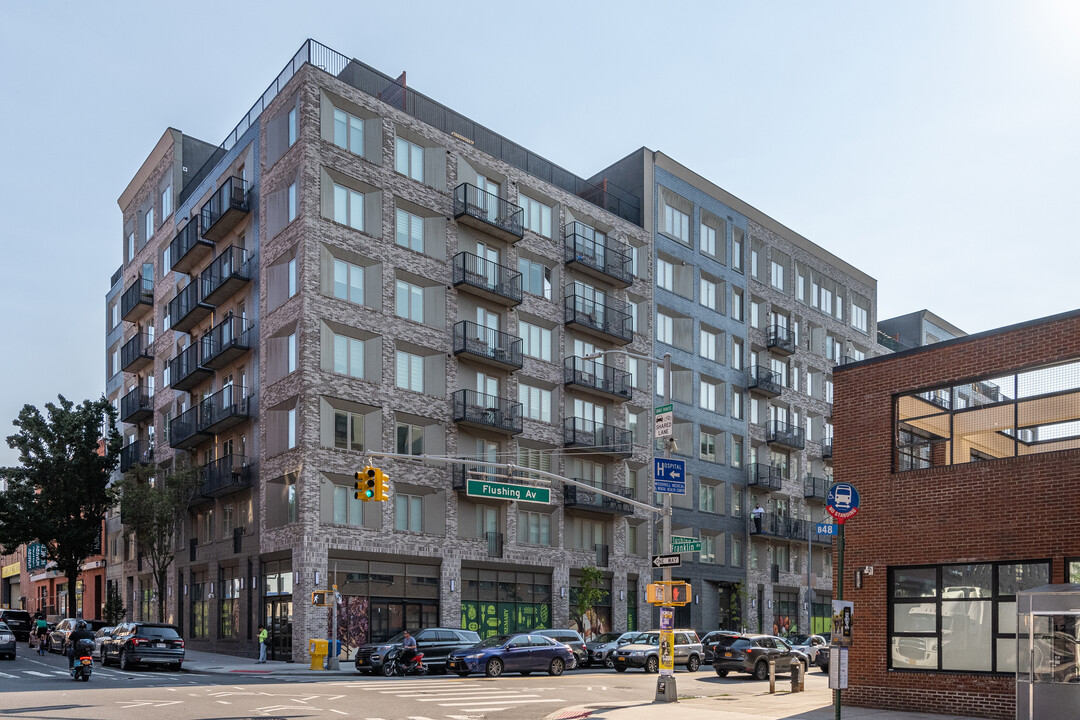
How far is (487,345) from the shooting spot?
47.8m

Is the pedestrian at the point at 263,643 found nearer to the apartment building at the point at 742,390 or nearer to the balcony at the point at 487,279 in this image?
the balcony at the point at 487,279

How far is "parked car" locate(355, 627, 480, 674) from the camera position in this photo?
1293 inches

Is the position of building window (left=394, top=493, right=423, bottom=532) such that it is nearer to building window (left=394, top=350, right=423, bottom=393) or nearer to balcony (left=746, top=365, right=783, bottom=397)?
building window (left=394, top=350, right=423, bottom=393)

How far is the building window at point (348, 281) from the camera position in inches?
1697

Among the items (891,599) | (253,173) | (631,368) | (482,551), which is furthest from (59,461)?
(891,599)

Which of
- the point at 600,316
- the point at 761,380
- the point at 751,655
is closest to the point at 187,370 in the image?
the point at 600,316

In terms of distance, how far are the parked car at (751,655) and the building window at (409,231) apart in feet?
71.7

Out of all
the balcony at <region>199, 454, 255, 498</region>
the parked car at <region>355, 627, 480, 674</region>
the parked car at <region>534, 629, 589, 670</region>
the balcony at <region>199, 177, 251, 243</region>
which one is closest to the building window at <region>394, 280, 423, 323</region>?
the balcony at <region>199, 177, 251, 243</region>

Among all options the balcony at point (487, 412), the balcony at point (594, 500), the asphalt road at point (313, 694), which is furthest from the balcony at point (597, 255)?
the asphalt road at point (313, 694)

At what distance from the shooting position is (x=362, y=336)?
43531 mm

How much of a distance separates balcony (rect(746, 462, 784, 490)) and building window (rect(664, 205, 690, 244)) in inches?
582

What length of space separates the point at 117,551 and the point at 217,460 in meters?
23.0

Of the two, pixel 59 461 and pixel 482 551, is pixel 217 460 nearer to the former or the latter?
pixel 482 551

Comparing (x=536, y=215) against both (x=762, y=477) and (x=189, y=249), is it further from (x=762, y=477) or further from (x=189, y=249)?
(x=762, y=477)
